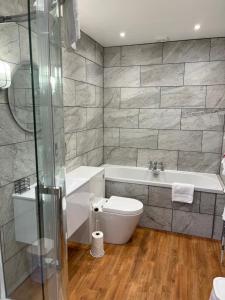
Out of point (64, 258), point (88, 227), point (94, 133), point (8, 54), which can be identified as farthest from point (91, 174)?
point (8, 54)

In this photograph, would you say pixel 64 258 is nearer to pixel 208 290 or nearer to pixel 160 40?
pixel 208 290

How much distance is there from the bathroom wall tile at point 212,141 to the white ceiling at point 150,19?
4.41 feet

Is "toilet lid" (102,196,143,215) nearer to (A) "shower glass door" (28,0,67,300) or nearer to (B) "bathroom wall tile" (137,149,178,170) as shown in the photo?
(B) "bathroom wall tile" (137,149,178,170)

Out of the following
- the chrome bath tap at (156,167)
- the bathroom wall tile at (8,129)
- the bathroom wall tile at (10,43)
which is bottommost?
the chrome bath tap at (156,167)

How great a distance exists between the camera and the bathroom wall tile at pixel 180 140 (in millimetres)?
3379

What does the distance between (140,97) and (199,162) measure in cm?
136

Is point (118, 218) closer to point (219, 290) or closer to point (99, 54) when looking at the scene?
point (219, 290)

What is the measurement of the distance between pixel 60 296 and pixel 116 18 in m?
2.61

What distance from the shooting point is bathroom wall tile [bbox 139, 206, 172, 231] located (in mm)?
2932

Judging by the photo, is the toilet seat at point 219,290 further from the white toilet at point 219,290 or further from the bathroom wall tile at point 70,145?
the bathroom wall tile at point 70,145

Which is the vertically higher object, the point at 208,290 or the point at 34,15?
the point at 34,15

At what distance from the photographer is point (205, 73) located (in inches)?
126

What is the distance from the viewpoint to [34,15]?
1040 millimetres

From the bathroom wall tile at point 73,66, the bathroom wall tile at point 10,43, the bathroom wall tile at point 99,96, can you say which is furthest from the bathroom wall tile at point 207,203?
the bathroom wall tile at point 10,43
